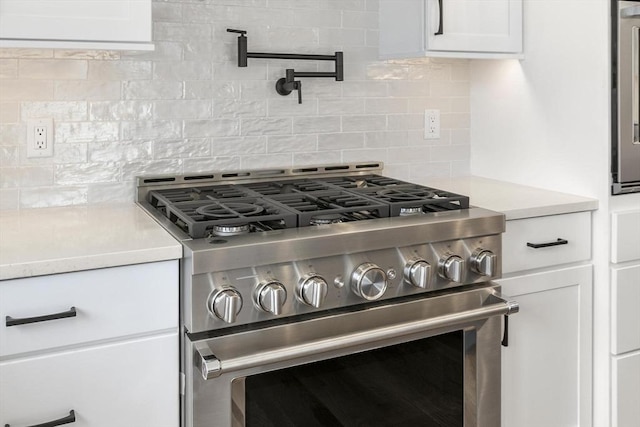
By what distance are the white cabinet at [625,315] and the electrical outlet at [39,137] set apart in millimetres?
1733

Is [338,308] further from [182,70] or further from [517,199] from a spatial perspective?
[182,70]

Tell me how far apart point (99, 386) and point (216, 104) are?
1.04 metres

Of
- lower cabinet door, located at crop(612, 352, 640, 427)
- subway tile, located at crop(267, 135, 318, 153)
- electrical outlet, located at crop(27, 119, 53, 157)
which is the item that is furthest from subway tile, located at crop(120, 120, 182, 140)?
lower cabinet door, located at crop(612, 352, 640, 427)

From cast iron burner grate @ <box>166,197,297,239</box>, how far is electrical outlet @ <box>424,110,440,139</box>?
0.97 meters

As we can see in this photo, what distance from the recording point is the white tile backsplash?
6.10 feet

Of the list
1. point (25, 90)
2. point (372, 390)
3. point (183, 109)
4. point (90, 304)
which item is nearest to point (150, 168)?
point (183, 109)

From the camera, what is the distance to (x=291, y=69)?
2.14 m

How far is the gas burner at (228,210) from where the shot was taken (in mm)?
1542

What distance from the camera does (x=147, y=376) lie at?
54.8 inches

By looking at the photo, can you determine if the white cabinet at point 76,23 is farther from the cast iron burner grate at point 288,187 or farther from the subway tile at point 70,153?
the cast iron burner grate at point 288,187

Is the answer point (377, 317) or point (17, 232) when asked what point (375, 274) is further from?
point (17, 232)

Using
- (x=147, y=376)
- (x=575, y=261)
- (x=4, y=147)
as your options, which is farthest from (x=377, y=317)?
(x=4, y=147)

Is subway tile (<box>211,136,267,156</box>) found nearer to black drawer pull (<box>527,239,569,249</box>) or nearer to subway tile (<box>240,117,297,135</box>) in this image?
subway tile (<box>240,117,297,135</box>)

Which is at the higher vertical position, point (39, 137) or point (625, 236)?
point (39, 137)
